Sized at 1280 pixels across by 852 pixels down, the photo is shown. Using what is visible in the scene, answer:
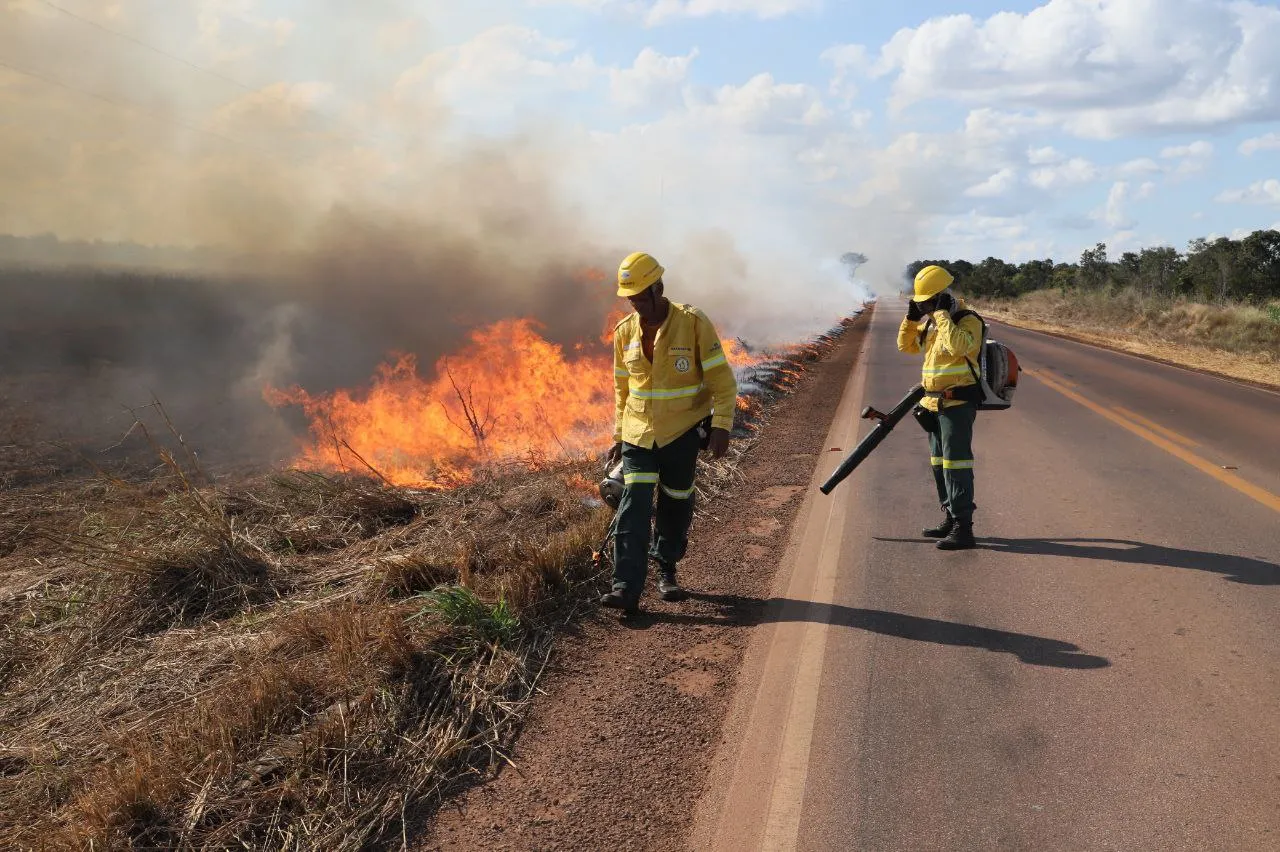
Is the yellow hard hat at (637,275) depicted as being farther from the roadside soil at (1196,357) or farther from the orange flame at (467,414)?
the roadside soil at (1196,357)

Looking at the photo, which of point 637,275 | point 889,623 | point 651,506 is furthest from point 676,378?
point 889,623

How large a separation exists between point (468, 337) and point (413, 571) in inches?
537

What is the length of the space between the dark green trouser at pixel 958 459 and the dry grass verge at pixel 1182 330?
11.2 m

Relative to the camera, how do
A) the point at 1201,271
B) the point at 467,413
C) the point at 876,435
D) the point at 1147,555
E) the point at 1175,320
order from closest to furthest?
the point at 1147,555
the point at 876,435
the point at 467,413
the point at 1175,320
the point at 1201,271

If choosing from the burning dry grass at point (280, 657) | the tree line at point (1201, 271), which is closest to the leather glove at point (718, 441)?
the burning dry grass at point (280, 657)

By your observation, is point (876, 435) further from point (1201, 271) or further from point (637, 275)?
point (1201, 271)

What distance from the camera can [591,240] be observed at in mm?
21984

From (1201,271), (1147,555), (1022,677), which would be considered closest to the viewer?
(1022,677)

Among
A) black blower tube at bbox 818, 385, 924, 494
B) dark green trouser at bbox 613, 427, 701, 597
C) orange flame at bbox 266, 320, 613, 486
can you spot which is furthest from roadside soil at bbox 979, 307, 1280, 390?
dark green trouser at bbox 613, 427, 701, 597

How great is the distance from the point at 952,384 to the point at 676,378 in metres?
2.04

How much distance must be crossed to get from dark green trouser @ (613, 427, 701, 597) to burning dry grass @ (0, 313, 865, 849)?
389 mm

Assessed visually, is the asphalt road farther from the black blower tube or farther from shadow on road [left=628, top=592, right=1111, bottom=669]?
the black blower tube

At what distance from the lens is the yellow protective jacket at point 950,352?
541cm

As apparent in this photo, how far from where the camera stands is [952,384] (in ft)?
18.2
